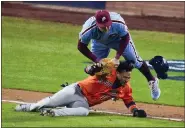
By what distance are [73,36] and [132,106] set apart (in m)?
11.2

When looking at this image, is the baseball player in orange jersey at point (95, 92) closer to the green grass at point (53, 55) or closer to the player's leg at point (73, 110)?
the player's leg at point (73, 110)

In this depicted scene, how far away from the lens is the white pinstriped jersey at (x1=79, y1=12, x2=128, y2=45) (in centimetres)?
1187

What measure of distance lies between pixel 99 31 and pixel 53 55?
24.7ft

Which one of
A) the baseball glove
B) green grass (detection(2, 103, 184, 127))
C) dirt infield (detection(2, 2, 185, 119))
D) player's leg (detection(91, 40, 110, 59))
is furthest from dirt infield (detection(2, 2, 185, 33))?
green grass (detection(2, 103, 184, 127))

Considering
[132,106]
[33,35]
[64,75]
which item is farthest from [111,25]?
[33,35]

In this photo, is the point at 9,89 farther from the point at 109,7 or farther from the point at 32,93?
the point at 109,7

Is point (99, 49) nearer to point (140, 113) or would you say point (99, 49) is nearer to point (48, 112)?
point (140, 113)

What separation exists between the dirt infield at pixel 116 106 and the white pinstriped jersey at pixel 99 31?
1.36m

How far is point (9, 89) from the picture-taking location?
48.1 ft

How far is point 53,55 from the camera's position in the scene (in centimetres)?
1938

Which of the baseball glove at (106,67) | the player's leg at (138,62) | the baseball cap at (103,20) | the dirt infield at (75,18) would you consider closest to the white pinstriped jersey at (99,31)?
the baseball cap at (103,20)

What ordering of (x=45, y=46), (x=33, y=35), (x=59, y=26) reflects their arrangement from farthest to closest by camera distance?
(x=59, y=26), (x=33, y=35), (x=45, y=46)

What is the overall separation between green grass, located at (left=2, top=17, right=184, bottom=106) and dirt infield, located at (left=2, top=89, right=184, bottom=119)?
0.45 meters

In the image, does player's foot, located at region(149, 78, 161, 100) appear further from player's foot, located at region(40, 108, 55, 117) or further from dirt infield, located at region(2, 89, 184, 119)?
player's foot, located at region(40, 108, 55, 117)
